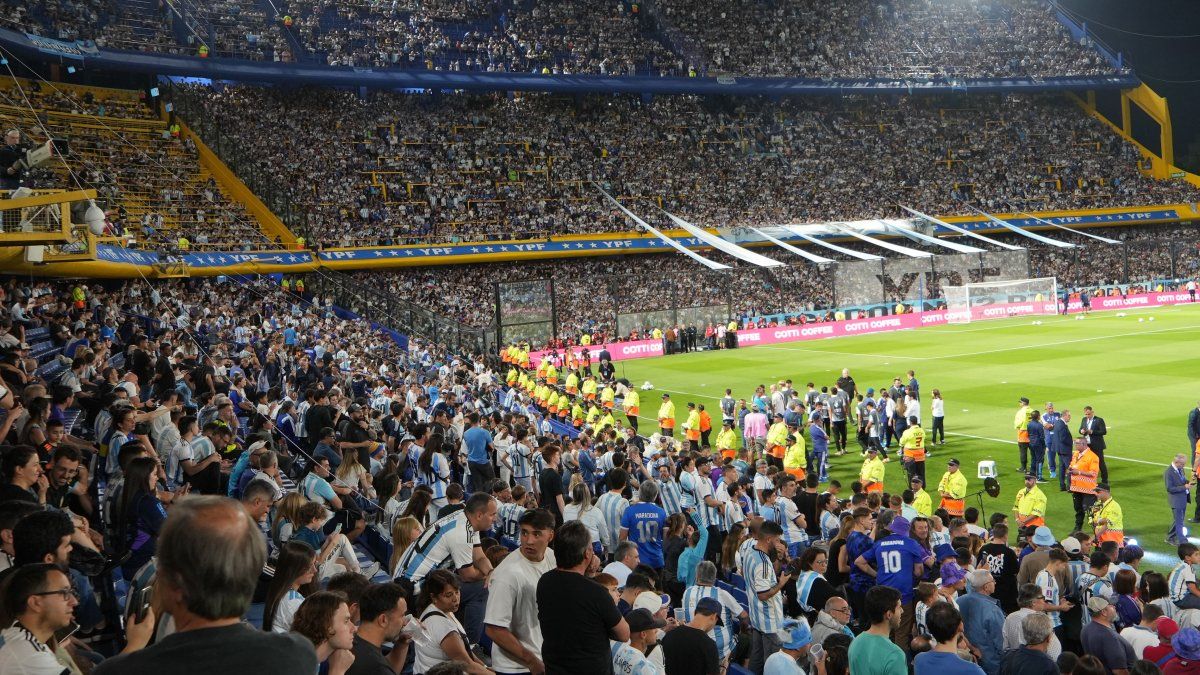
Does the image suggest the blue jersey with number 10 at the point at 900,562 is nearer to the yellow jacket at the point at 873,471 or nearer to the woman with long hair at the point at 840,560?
the woman with long hair at the point at 840,560

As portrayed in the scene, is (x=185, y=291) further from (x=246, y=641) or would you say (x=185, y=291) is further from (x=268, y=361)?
(x=246, y=641)

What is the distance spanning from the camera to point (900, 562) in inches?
382

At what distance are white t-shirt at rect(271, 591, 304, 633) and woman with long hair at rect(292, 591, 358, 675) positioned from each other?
3.88 ft

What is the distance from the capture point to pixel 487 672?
5.07 metres

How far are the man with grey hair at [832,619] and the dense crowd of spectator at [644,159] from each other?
4071 centimetres

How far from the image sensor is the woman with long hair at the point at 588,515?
419 inches

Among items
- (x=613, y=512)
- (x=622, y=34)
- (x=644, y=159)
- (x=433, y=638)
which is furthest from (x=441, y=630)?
(x=622, y=34)

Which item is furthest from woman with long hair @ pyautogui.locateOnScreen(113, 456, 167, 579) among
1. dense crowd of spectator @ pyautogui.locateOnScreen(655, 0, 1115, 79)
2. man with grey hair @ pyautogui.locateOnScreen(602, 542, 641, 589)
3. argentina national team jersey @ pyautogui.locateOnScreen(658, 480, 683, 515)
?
dense crowd of spectator @ pyautogui.locateOnScreen(655, 0, 1115, 79)

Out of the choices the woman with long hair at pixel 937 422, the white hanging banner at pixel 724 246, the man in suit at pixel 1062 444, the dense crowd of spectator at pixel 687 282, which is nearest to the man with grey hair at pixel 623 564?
the man in suit at pixel 1062 444

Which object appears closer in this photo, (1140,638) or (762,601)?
(1140,638)

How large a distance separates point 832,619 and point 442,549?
3063 mm

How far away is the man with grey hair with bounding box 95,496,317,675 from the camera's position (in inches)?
105

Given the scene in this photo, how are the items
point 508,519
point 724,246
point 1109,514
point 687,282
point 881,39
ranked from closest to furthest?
point 508,519 < point 1109,514 < point 687,282 < point 724,246 < point 881,39

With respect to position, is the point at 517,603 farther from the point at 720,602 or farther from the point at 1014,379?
the point at 1014,379
